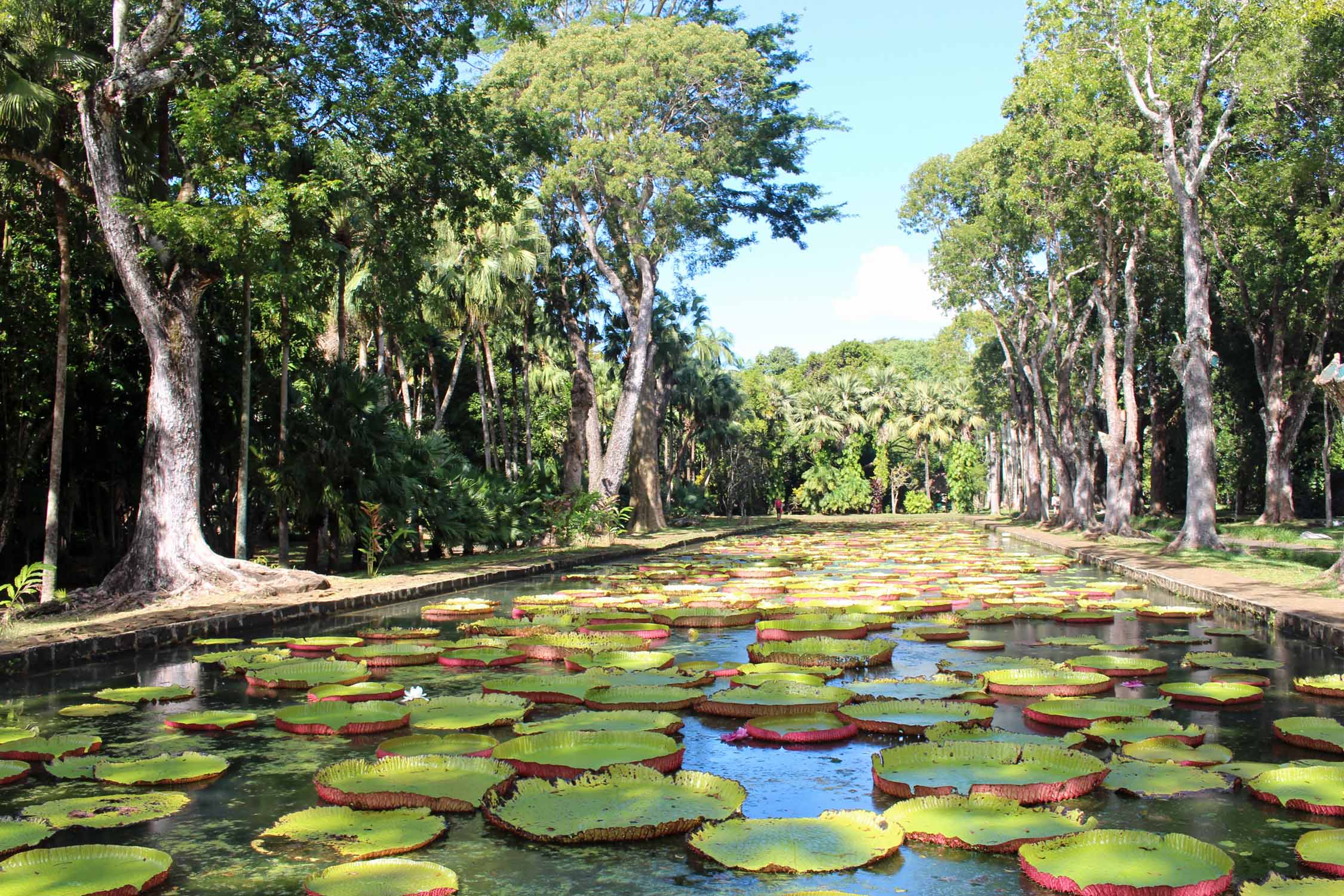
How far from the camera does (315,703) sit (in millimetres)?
5531

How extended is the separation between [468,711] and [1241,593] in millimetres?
8125

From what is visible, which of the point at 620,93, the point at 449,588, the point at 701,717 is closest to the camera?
the point at 701,717

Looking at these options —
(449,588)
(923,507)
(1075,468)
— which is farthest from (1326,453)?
(923,507)

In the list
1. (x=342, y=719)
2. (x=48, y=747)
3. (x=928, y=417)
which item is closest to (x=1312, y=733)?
(x=342, y=719)

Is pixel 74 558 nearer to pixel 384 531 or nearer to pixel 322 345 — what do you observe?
pixel 384 531

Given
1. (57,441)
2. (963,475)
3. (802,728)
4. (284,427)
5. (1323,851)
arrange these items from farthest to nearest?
1. (963,475)
2. (284,427)
3. (57,441)
4. (802,728)
5. (1323,851)

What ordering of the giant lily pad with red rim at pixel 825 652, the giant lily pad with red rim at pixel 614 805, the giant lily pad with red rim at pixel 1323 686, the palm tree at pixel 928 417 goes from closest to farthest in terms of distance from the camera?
the giant lily pad with red rim at pixel 614 805
the giant lily pad with red rim at pixel 1323 686
the giant lily pad with red rim at pixel 825 652
the palm tree at pixel 928 417

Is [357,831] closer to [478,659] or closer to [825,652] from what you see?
[478,659]

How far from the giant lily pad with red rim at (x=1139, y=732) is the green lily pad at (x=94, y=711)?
15.9ft

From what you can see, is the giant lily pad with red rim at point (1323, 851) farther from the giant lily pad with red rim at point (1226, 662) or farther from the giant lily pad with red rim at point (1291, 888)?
the giant lily pad with red rim at point (1226, 662)

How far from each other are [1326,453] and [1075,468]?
5.68 meters

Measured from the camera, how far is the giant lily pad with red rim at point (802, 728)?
4.76 m

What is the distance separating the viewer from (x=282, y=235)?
1078 cm

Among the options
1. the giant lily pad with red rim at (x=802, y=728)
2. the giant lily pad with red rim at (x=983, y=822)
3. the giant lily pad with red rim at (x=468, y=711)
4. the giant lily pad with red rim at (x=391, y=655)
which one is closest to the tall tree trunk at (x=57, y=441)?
the giant lily pad with red rim at (x=391, y=655)
